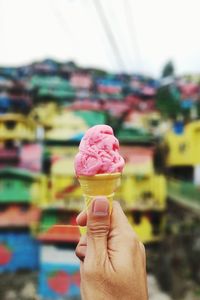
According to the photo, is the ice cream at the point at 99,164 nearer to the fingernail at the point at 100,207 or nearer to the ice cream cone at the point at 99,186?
the ice cream cone at the point at 99,186

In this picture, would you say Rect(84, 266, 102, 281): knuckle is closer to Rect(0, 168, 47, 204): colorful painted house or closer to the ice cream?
the ice cream

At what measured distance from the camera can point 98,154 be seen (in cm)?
222

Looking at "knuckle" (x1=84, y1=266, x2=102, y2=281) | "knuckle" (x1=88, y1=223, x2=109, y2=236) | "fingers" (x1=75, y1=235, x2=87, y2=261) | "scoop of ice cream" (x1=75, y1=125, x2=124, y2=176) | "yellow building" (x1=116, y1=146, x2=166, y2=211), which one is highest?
"scoop of ice cream" (x1=75, y1=125, x2=124, y2=176)

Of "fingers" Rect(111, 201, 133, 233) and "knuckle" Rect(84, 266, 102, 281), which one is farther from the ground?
"fingers" Rect(111, 201, 133, 233)

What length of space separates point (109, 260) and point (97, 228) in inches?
5.6

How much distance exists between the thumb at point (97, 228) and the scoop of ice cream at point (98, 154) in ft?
1.10

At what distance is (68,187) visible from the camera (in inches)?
703

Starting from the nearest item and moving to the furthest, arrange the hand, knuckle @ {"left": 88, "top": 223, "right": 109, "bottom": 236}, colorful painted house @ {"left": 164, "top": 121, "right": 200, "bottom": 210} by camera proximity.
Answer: the hand → knuckle @ {"left": 88, "top": 223, "right": 109, "bottom": 236} → colorful painted house @ {"left": 164, "top": 121, "right": 200, "bottom": 210}

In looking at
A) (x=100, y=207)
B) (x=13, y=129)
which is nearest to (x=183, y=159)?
(x=13, y=129)

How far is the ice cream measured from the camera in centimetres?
211

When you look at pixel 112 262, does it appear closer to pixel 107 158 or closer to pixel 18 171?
pixel 107 158

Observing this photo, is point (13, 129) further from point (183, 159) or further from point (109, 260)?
point (109, 260)

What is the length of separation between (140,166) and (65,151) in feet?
13.1

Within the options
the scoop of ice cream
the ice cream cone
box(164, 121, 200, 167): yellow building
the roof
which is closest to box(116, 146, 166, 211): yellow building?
box(164, 121, 200, 167): yellow building
